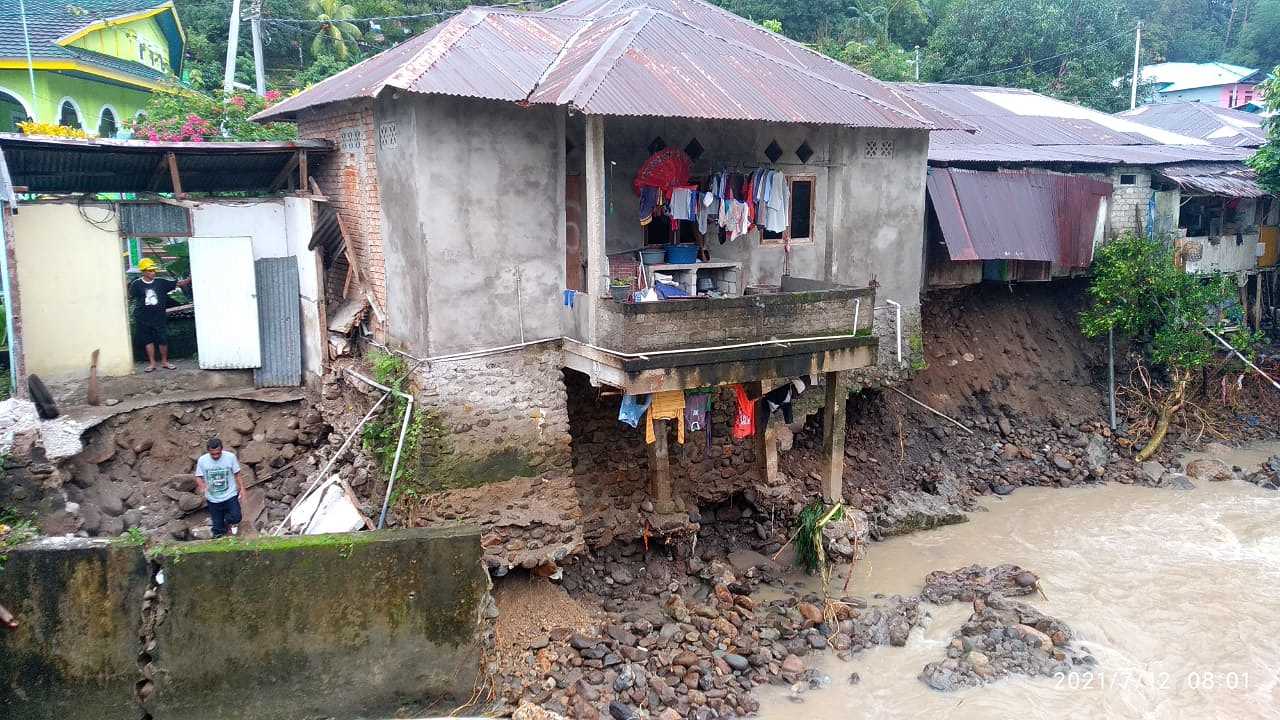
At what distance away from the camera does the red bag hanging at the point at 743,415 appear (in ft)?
38.5

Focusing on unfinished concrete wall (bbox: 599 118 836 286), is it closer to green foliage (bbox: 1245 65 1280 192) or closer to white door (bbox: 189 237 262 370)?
white door (bbox: 189 237 262 370)

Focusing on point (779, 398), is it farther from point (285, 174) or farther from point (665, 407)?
point (285, 174)

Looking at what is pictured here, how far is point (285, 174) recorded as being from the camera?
1234 cm

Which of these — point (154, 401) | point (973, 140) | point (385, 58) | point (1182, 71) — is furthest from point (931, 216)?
point (1182, 71)

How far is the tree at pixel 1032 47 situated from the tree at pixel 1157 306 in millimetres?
12981

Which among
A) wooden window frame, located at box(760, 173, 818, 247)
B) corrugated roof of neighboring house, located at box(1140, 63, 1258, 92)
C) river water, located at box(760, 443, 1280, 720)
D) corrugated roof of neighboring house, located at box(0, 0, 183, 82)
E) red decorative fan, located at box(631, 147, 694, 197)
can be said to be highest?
corrugated roof of neighboring house, located at box(1140, 63, 1258, 92)

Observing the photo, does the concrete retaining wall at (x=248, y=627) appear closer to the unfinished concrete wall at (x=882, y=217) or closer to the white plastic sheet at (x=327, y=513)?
the white plastic sheet at (x=327, y=513)

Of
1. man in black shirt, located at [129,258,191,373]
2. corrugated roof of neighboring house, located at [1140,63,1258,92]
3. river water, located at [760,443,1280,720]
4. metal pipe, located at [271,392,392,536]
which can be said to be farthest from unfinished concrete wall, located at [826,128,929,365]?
corrugated roof of neighboring house, located at [1140,63,1258,92]

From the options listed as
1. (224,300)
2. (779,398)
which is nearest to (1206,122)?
(779,398)

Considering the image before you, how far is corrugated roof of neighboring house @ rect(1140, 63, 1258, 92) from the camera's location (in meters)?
35.1

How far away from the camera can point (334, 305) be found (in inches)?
475

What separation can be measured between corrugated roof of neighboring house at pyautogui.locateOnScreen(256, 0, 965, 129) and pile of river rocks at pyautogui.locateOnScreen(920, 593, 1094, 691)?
6210mm

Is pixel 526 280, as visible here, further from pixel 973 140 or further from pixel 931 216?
pixel 973 140

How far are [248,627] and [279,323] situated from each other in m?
5.39
